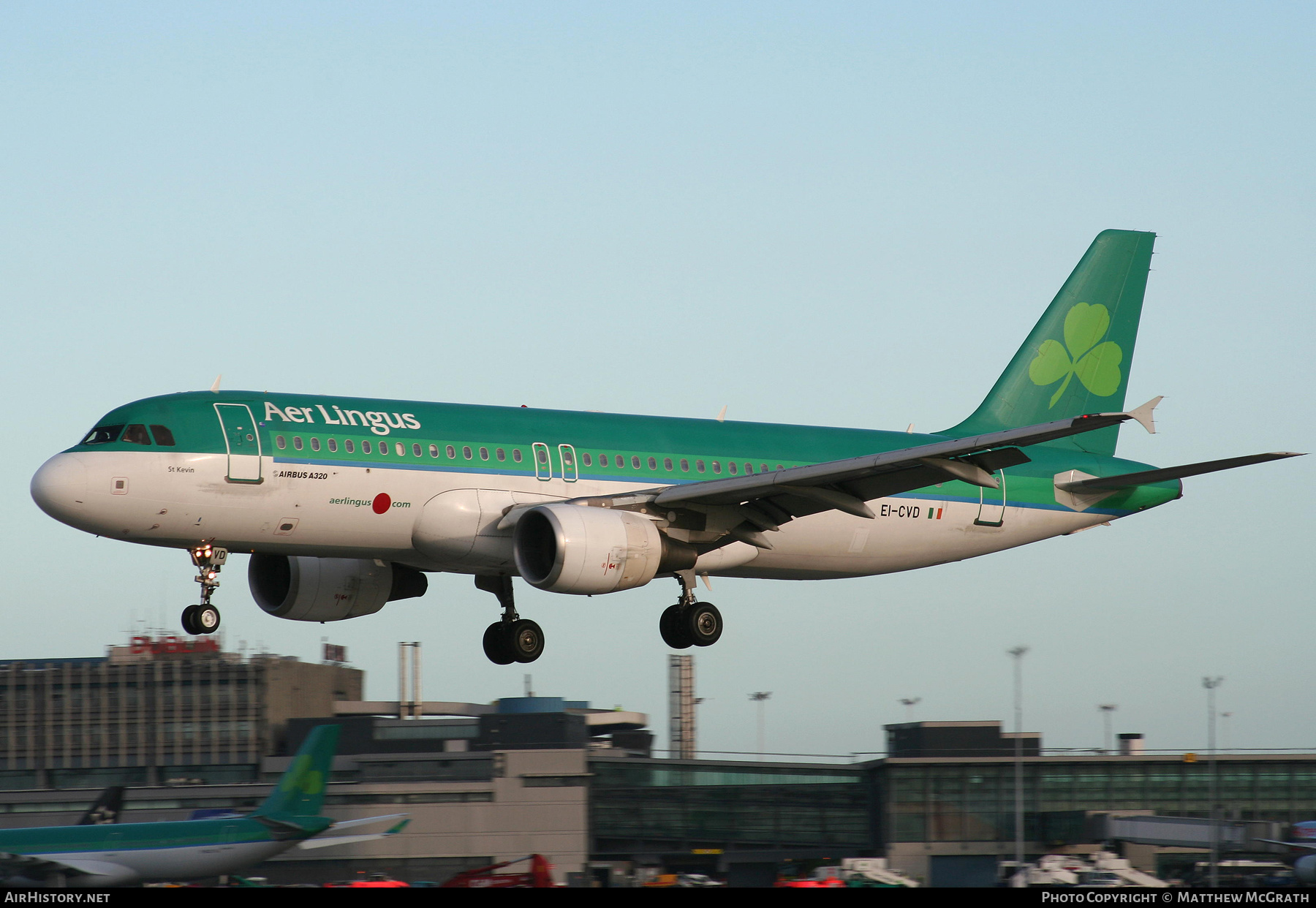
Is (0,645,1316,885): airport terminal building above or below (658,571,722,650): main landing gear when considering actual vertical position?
below

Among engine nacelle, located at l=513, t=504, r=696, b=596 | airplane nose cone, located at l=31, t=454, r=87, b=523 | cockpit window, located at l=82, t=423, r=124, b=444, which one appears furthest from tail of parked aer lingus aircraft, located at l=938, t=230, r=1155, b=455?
airplane nose cone, located at l=31, t=454, r=87, b=523

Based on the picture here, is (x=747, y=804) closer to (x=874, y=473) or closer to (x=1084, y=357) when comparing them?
(x=1084, y=357)

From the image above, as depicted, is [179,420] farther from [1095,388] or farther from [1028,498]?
[1095,388]

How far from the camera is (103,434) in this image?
30703mm

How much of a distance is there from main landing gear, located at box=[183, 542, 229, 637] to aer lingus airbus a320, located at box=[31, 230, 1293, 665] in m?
0.04

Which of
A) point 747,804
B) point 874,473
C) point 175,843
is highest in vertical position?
point 874,473

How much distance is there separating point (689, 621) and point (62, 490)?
14.3m

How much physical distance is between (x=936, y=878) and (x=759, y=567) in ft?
96.4

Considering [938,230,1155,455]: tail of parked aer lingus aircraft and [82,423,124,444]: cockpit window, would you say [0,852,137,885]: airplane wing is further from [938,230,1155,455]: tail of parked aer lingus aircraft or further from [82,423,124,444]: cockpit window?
[938,230,1155,455]: tail of parked aer lingus aircraft

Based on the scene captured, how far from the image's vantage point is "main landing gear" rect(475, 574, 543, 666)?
3672 cm

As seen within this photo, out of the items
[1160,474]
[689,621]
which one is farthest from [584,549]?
[1160,474]
